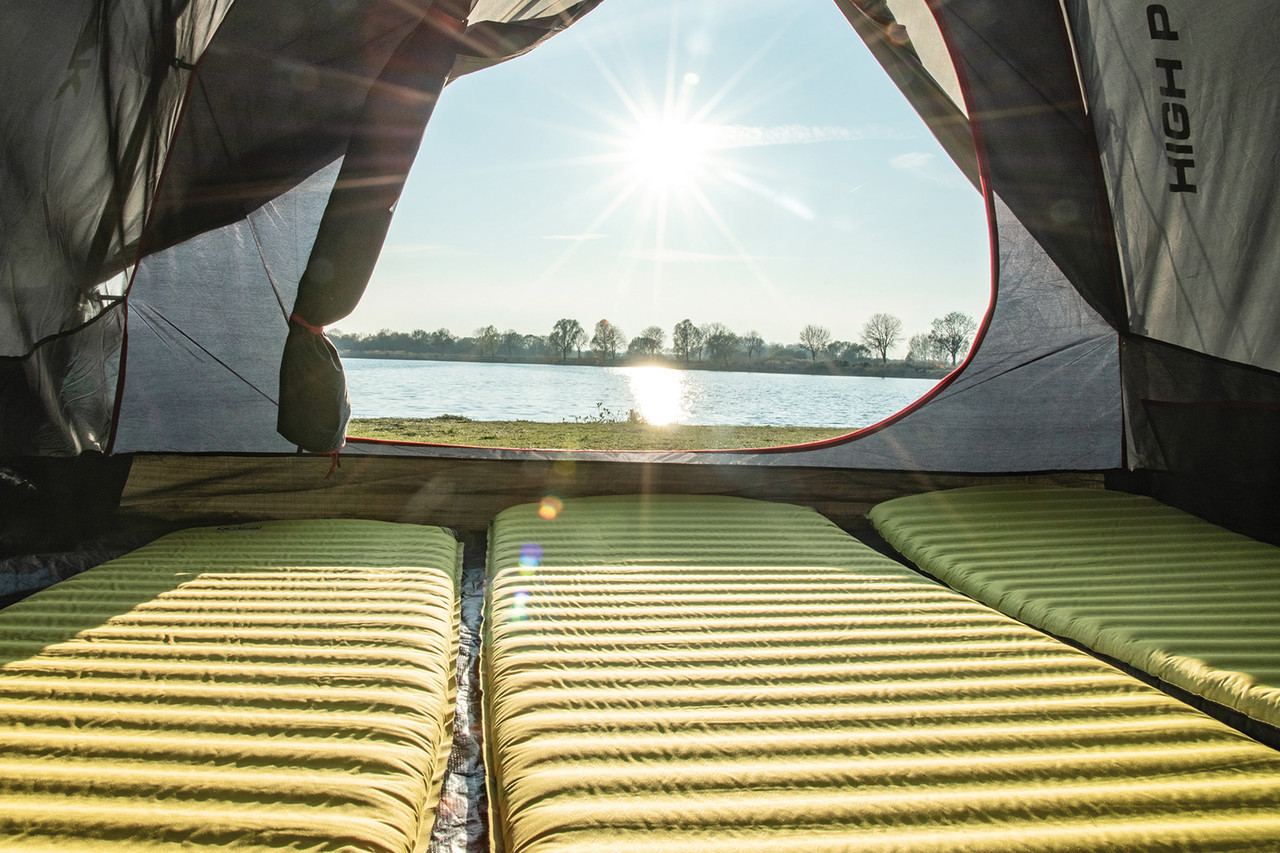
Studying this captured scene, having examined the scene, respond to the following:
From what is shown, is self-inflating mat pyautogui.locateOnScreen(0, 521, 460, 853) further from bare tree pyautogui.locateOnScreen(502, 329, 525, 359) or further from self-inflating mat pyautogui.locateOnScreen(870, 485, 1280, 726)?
bare tree pyautogui.locateOnScreen(502, 329, 525, 359)

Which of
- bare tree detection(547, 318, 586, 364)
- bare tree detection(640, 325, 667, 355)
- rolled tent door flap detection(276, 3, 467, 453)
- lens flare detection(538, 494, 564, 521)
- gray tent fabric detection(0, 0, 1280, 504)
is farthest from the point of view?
bare tree detection(640, 325, 667, 355)

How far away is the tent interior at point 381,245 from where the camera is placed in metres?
1.98

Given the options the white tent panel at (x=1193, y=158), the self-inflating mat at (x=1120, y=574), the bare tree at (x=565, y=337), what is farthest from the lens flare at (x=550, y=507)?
the bare tree at (x=565, y=337)

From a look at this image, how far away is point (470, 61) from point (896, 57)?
1.48 m

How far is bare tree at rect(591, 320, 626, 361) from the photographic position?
916cm

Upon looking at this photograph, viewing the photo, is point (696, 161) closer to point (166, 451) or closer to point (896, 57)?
point (896, 57)

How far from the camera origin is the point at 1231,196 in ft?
7.28

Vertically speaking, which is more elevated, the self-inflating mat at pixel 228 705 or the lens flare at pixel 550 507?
the lens flare at pixel 550 507

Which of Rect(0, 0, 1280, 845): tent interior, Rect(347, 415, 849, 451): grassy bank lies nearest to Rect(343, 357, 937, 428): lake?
Rect(347, 415, 849, 451): grassy bank

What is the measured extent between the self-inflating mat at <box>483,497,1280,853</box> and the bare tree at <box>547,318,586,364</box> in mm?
5787

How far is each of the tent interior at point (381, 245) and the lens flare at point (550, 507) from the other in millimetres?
41

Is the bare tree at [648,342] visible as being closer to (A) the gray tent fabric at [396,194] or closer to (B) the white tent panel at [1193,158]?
(A) the gray tent fabric at [396,194]

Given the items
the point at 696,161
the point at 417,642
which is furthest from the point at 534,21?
the point at 696,161

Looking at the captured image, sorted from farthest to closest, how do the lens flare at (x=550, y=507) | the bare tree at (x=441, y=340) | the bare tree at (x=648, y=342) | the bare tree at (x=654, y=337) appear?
the bare tree at (x=654, y=337) < the bare tree at (x=648, y=342) < the bare tree at (x=441, y=340) < the lens flare at (x=550, y=507)
